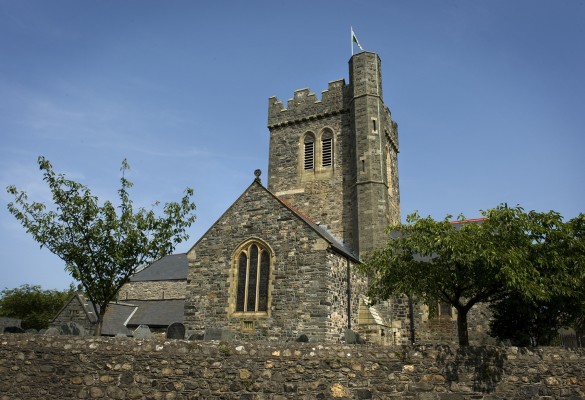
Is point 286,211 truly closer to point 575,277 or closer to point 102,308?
point 102,308

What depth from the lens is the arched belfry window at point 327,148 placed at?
28.5 metres

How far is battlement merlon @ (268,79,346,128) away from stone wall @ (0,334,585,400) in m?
22.3

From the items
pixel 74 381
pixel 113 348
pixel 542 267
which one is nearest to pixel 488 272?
pixel 542 267

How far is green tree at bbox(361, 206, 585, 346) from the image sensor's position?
34.7 ft

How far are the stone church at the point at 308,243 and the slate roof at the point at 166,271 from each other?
1472 centimetres

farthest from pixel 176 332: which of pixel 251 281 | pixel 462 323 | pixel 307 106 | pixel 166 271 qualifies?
pixel 166 271

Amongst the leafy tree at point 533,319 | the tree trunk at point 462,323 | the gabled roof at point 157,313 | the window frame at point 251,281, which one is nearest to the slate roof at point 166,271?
the gabled roof at point 157,313

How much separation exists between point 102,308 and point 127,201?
4295mm

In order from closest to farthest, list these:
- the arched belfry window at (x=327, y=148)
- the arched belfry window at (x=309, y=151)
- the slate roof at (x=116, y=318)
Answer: the arched belfry window at (x=327, y=148) < the slate roof at (x=116, y=318) < the arched belfry window at (x=309, y=151)

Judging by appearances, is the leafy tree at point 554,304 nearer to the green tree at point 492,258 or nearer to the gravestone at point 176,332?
the green tree at point 492,258

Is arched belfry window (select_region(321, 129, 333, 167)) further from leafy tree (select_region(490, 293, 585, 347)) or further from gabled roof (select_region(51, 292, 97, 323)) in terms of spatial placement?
gabled roof (select_region(51, 292, 97, 323))

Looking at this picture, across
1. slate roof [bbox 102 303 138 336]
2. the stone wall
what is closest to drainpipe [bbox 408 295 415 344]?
the stone wall

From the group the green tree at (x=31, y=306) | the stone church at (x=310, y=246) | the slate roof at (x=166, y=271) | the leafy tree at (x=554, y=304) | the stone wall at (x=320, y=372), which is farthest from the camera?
the green tree at (x=31, y=306)

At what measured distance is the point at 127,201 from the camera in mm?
17094
